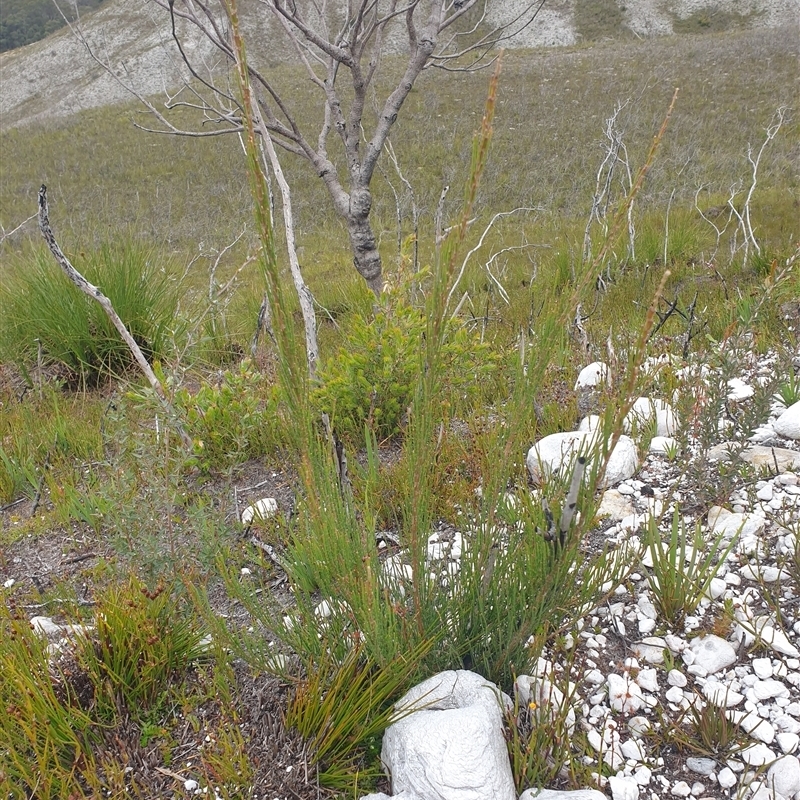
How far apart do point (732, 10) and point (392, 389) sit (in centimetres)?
6660

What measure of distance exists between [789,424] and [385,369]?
193 cm

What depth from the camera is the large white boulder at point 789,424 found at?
2.75 m

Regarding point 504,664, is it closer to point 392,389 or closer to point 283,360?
point 283,360

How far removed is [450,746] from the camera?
1.49 metres

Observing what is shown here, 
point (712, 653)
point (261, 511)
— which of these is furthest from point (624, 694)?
point (261, 511)

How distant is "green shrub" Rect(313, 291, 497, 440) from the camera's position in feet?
9.46

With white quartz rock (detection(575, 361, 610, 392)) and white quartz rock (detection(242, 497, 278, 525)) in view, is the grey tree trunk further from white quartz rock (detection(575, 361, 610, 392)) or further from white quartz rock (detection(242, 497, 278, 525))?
white quartz rock (detection(242, 497, 278, 525))

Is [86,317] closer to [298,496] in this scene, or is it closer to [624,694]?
[298,496]

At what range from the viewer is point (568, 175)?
1820cm

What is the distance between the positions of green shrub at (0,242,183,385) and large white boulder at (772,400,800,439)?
3.82m

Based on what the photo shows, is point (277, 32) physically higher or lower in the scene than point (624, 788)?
higher

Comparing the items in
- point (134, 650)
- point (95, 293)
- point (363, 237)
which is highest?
point (95, 293)

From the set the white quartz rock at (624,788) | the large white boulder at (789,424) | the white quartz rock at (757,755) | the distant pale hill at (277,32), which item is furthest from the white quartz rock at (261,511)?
the distant pale hill at (277,32)

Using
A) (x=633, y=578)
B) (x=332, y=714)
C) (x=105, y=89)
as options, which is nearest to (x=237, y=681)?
(x=332, y=714)
